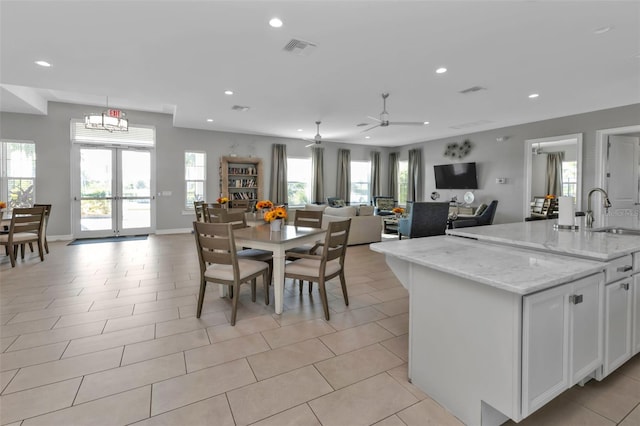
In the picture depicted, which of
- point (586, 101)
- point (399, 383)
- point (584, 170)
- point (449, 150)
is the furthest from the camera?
point (449, 150)

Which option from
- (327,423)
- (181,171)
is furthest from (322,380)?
(181,171)

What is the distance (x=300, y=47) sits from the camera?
3.35 metres

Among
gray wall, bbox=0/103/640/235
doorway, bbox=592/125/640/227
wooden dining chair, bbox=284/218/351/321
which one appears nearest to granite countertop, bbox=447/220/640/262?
wooden dining chair, bbox=284/218/351/321

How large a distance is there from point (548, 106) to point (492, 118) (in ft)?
3.54

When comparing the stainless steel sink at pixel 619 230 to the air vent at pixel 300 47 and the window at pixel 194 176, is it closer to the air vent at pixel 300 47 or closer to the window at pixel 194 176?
the air vent at pixel 300 47

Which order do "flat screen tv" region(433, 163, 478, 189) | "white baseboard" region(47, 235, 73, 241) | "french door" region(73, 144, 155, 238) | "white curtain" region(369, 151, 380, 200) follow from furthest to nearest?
1. "white curtain" region(369, 151, 380, 200)
2. "flat screen tv" region(433, 163, 478, 189)
3. "french door" region(73, 144, 155, 238)
4. "white baseboard" region(47, 235, 73, 241)

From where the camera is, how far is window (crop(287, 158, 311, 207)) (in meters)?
9.69

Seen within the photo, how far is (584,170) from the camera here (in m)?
6.17

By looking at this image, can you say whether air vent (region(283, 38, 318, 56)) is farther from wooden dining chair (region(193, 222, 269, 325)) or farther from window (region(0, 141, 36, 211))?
window (region(0, 141, 36, 211))

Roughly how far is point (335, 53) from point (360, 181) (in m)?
7.50

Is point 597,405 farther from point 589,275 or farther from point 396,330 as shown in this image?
point 396,330

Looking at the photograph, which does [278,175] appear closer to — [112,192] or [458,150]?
[112,192]

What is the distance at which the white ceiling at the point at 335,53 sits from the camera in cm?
→ 270

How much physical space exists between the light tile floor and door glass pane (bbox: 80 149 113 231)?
13.9 ft
